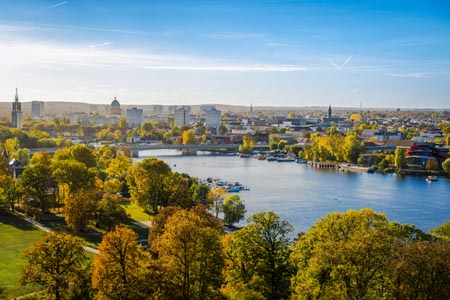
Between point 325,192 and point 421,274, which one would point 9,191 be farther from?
point 325,192

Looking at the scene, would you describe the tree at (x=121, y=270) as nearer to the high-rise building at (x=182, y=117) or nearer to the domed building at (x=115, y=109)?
the high-rise building at (x=182, y=117)

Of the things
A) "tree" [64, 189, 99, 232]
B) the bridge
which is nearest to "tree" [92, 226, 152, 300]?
"tree" [64, 189, 99, 232]

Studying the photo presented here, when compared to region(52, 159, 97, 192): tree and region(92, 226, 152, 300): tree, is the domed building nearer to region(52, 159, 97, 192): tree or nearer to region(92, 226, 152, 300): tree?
region(52, 159, 97, 192): tree

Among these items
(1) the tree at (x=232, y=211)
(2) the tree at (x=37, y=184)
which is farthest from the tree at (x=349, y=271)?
(2) the tree at (x=37, y=184)

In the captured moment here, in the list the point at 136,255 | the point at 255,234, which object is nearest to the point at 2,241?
the point at 136,255

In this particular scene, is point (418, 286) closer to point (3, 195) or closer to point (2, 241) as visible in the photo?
point (2, 241)

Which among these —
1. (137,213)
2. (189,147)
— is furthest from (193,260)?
(189,147)
